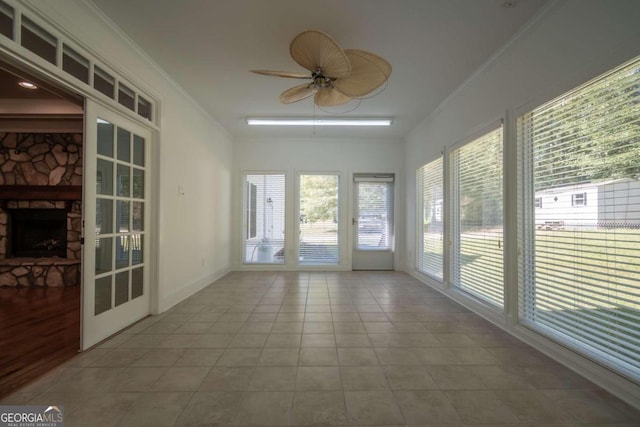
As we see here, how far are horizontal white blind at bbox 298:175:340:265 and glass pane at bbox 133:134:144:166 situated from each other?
323 cm

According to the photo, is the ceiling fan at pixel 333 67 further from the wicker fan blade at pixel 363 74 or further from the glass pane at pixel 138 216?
the glass pane at pixel 138 216

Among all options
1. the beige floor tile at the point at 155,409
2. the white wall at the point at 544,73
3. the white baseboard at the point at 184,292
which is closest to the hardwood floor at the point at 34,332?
the white baseboard at the point at 184,292

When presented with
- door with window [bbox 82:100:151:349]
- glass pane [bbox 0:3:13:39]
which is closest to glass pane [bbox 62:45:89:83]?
door with window [bbox 82:100:151:349]

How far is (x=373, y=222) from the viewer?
602cm

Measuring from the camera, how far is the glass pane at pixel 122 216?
273 centimetres

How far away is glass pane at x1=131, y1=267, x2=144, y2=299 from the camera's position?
293cm

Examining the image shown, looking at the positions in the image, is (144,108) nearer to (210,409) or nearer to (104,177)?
(104,177)

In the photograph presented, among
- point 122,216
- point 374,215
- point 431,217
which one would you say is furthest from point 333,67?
point 374,215

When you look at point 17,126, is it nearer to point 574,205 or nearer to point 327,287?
point 327,287

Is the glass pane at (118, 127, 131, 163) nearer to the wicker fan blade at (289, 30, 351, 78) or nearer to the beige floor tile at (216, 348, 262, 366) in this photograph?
the wicker fan blade at (289, 30, 351, 78)

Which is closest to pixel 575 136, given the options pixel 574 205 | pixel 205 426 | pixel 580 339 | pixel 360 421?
pixel 574 205

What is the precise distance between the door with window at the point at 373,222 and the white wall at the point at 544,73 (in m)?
2.21

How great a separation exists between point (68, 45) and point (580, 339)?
4.41m

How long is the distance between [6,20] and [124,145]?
119 centimetres
